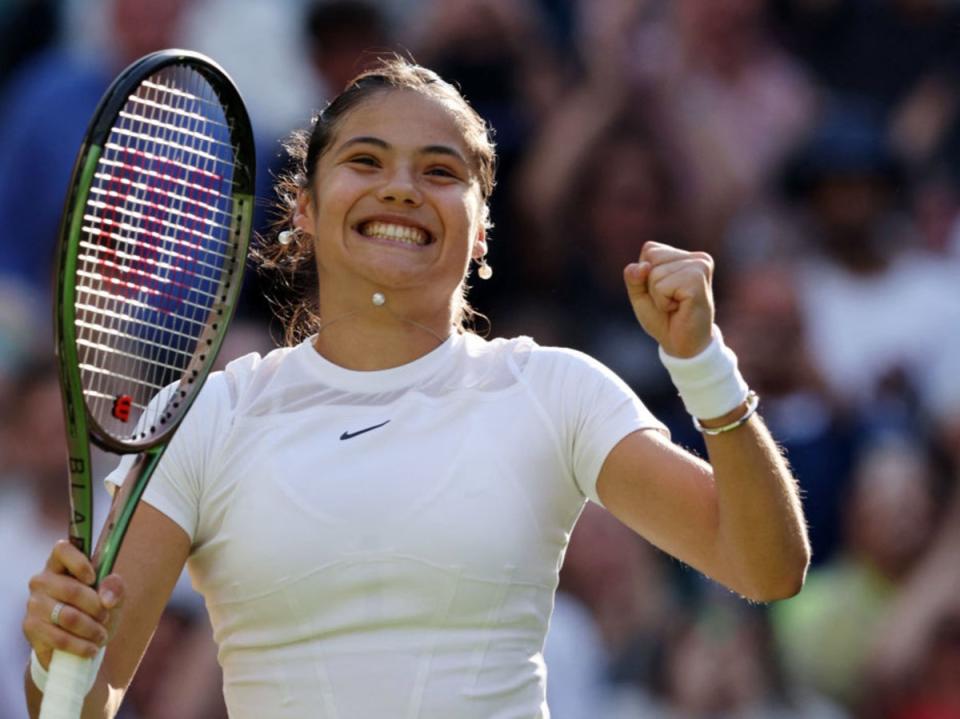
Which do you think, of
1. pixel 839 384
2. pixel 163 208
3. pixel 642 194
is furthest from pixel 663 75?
pixel 163 208

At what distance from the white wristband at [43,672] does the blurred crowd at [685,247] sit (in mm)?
3213

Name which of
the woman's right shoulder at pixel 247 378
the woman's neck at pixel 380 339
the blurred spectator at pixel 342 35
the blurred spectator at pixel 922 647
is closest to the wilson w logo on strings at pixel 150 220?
the woman's right shoulder at pixel 247 378

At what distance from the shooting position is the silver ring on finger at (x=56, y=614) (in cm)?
274

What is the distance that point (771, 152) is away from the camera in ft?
23.1

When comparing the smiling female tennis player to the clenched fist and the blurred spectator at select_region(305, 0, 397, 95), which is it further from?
the blurred spectator at select_region(305, 0, 397, 95)

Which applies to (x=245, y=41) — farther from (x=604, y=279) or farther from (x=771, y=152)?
(x=771, y=152)

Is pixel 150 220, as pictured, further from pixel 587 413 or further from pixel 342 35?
pixel 342 35

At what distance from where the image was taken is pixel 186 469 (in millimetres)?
3092

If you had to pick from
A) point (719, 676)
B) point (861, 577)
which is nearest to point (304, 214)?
point (719, 676)

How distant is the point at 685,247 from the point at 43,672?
14.4ft

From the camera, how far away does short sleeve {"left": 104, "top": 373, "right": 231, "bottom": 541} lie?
3.07m

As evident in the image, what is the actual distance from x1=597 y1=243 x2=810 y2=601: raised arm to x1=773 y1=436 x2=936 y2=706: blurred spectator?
12.0 ft

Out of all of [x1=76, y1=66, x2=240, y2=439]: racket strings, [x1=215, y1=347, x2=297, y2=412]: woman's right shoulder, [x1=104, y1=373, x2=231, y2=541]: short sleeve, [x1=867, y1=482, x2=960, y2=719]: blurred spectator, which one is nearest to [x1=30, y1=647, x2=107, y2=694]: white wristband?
[x1=104, y1=373, x2=231, y2=541]: short sleeve

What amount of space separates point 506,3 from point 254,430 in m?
4.21
